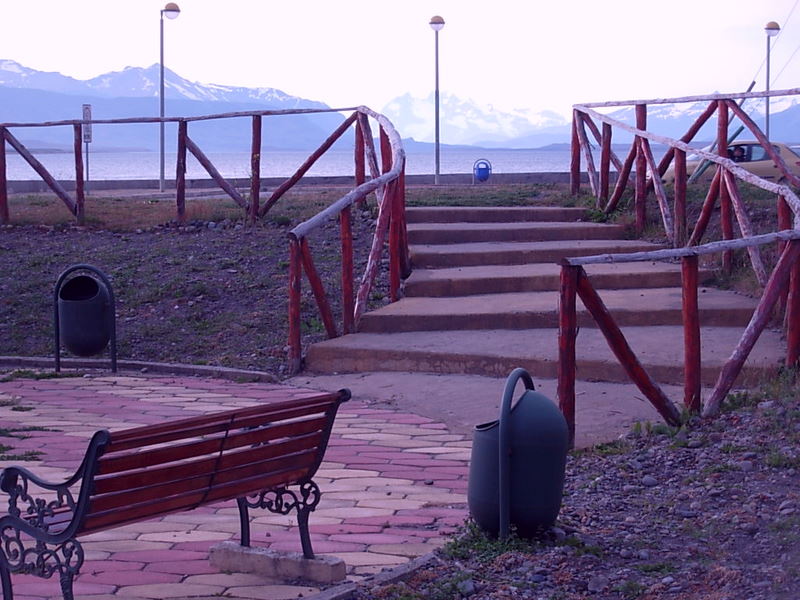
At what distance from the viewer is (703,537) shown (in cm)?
472

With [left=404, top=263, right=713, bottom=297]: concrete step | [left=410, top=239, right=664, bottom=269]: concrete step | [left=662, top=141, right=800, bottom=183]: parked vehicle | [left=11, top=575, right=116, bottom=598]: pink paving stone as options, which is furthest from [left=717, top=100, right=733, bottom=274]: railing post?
[left=11, top=575, right=116, bottom=598]: pink paving stone

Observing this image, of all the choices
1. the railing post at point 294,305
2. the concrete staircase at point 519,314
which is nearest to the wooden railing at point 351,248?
the railing post at point 294,305

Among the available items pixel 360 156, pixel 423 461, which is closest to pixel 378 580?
pixel 423 461

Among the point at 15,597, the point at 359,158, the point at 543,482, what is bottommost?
the point at 15,597

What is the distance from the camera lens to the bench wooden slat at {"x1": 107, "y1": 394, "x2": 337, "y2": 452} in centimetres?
359

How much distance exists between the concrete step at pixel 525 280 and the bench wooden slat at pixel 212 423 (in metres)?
5.86

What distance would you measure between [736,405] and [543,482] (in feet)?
7.54

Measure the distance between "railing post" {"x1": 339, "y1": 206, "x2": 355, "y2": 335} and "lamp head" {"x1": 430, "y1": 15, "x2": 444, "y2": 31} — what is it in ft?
59.8

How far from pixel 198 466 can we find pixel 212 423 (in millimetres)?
190

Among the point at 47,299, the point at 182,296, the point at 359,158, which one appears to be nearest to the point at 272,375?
the point at 182,296

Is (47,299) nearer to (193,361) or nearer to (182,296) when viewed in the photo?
(182,296)

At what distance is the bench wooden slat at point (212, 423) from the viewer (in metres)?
3.59

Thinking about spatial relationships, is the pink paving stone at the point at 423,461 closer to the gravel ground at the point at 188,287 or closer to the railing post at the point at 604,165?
the gravel ground at the point at 188,287

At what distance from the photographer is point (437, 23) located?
26.6 m
